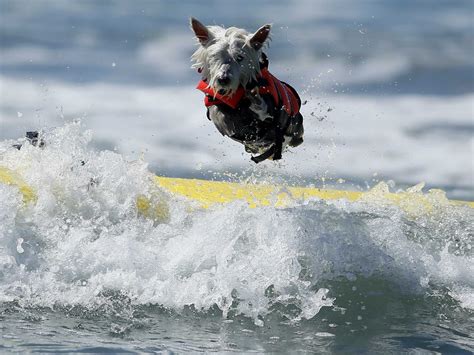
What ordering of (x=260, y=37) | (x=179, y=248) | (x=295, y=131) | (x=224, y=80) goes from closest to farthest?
1. (x=224, y=80)
2. (x=260, y=37)
3. (x=179, y=248)
4. (x=295, y=131)

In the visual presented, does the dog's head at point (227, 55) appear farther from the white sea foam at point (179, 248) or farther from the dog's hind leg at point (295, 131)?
the white sea foam at point (179, 248)

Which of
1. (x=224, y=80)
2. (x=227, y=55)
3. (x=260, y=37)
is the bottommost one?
(x=224, y=80)

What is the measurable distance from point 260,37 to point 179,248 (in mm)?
1631

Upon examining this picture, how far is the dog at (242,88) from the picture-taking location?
541cm

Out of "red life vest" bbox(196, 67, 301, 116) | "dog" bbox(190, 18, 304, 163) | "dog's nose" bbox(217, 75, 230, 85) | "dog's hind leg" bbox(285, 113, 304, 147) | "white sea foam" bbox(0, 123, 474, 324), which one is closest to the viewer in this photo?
"white sea foam" bbox(0, 123, 474, 324)

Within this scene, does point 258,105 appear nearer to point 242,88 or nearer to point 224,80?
point 242,88

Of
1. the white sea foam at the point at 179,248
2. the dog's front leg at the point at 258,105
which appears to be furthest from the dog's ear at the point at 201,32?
the white sea foam at the point at 179,248

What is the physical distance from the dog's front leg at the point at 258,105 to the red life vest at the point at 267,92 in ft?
0.16

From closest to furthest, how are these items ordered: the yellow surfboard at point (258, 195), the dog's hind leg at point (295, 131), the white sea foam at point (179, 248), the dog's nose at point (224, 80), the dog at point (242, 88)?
the white sea foam at point (179, 248), the dog's nose at point (224, 80), the dog at point (242, 88), the dog's hind leg at point (295, 131), the yellow surfboard at point (258, 195)

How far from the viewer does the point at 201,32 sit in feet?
18.1

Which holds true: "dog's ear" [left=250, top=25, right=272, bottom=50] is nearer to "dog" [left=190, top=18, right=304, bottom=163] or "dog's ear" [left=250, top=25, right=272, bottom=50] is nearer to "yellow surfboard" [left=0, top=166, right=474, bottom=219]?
"dog" [left=190, top=18, right=304, bottom=163]

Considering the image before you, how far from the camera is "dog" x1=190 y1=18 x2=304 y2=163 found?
17.7ft

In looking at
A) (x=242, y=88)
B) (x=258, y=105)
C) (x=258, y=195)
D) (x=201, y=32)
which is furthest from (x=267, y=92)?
(x=258, y=195)

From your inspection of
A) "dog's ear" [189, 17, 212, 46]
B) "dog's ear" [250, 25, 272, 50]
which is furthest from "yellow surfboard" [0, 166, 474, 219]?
"dog's ear" [189, 17, 212, 46]
